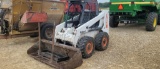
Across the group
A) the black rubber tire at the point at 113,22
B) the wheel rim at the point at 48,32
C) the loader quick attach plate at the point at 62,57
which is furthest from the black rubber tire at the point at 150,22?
the loader quick attach plate at the point at 62,57

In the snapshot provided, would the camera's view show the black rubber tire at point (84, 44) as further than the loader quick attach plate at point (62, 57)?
Yes

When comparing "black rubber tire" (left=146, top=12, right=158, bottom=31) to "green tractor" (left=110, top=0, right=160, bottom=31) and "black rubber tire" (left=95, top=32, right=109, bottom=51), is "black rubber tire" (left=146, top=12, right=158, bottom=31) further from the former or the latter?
"black rubber tire" (left=95, top=32, right=109, bottom=51)

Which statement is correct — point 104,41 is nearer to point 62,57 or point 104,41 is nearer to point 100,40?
point 100,40

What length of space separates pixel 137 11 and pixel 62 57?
5479 millimetres

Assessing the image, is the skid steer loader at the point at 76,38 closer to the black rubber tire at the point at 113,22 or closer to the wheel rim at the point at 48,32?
the wheel rim at the point at 48,32

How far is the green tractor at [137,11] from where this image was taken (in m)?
9.30

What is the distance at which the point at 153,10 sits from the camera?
10352mm

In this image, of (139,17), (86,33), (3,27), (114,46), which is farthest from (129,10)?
(3,27)

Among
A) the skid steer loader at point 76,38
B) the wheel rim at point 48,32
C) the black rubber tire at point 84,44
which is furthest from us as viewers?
the wheel rim at point 48,32

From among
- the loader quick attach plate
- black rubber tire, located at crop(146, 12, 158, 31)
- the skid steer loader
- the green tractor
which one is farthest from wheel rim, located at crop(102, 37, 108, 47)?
black rubber tire, located at crop(146, 12, 158, 31)

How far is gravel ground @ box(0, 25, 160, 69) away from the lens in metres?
5.22

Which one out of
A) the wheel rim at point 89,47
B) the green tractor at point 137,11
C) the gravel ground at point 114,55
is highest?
the green tractor at point 137,11

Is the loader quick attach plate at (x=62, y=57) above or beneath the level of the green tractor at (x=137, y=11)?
beneath

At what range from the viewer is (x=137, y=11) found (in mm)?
9609
